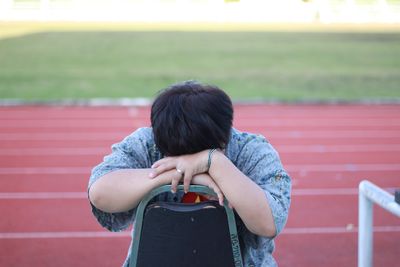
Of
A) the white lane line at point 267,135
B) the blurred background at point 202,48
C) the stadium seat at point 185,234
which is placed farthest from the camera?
the blurred background at point 202,48

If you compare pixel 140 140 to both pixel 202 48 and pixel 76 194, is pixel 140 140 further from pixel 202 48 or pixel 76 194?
pixel 202 48

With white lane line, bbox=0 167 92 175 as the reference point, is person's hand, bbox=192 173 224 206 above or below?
above

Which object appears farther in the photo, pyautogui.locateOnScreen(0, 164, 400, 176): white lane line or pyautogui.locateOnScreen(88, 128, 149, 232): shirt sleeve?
pyautogui.locateOnScreen(0, 164, 400, 176): white lane line

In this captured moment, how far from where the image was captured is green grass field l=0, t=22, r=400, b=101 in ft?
53.2

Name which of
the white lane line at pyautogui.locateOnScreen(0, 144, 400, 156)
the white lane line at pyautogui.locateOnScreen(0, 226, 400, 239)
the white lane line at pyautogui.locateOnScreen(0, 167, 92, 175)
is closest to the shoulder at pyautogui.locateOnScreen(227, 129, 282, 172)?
the white lane line at pyautogui.locateOnScreen(0, 226, 400, 239)

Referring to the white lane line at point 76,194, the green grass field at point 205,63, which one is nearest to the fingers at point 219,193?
the white lane line at point 76,194

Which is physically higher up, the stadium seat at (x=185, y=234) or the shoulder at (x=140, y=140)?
the shoulder at (x=140, y=140)

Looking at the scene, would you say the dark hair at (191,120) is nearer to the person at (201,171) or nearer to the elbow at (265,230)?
the person at (201,171)

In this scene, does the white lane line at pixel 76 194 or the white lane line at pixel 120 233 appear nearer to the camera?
the white lane line at pixel 120 233

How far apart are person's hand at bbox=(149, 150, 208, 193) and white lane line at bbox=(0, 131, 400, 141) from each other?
26.6 ft

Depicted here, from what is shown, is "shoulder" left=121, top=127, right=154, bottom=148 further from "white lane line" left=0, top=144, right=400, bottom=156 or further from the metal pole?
"white lane line" left=0, top=144, right=400, bottom=156

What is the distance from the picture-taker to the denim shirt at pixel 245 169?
189 centimetres

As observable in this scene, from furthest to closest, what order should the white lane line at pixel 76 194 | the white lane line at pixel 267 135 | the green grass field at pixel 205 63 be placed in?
the green grass field at pixel 205 63
the white lane line at pixel 267 135
the white lane line at pixel 76 194

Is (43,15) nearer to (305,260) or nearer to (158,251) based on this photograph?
(305,260)
